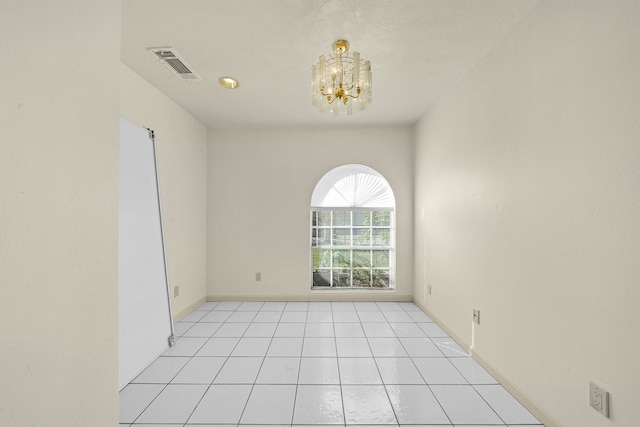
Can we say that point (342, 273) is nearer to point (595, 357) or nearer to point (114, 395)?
point (595, 357)

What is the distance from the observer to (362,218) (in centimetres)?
459

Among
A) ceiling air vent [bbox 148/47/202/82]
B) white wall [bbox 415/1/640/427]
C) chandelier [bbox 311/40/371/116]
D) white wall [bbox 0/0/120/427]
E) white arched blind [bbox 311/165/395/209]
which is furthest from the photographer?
white arched blind [bbox 311/165/395/209]

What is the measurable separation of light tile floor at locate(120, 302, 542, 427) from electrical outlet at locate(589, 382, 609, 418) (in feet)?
1.60

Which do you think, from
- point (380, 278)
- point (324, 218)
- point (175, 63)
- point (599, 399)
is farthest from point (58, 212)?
point (380, 278)

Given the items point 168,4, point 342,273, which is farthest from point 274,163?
point 168,4

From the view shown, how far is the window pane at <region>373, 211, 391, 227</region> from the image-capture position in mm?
4586

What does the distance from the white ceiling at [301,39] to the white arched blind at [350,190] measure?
54.8 inches

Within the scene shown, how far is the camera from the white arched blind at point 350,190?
452 centimetres

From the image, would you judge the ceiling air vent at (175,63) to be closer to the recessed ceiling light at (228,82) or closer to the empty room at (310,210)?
the empty room at (310,210)

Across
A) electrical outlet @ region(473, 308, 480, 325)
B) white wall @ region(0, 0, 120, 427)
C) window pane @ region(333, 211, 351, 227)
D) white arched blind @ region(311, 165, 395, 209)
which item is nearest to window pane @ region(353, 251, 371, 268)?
window pane @ region(333, 211, 351, 227)

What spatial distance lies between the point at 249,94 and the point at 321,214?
205 centimetres

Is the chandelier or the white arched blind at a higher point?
the chandelier

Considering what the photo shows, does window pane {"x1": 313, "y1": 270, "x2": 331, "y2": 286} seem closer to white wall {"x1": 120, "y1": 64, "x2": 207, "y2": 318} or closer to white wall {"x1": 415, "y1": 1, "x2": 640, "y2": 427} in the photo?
white wall {"x1": 120, "y1": 64, "x2": 207, "y2": 318}

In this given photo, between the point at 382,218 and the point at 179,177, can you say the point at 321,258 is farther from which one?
the point at 179,177
